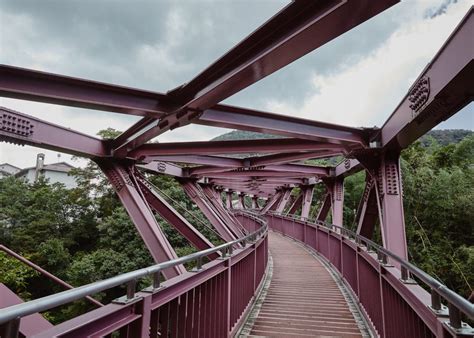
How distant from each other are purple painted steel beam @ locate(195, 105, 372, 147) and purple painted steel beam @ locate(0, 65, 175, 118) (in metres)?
0.82

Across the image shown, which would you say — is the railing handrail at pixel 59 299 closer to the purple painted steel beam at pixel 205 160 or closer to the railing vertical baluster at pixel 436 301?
the railing vertical baluster at pixel 436 301

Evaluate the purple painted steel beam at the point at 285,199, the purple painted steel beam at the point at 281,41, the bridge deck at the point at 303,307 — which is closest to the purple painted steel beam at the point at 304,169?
the bridge deck at the point at 303,307

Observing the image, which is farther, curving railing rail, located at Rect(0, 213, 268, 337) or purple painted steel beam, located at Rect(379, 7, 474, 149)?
purple painted steel beam, located at Rect(379, 7, 474, 149)

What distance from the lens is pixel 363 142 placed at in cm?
674

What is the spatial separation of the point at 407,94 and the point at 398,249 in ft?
10.5

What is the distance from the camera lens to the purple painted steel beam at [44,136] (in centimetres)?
512

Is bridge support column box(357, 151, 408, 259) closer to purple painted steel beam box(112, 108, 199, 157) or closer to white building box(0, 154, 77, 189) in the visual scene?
purple painted steel beam box(112, 108, 199, 157)

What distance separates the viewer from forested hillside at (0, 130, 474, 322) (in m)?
13.8

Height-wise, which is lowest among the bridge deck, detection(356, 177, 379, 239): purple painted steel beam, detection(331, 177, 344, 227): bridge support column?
the bridge deck

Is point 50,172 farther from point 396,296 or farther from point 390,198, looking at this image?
point 396,296

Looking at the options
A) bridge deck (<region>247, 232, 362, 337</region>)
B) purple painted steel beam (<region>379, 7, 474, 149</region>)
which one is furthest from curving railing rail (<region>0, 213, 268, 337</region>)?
purple painted steel beam (<region>379, 7, 474, 149</region>)

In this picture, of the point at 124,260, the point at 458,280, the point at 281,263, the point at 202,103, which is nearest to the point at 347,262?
the point at 281,263

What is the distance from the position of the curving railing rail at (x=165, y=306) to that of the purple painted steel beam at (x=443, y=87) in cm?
319

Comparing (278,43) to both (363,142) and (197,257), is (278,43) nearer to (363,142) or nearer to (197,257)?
(197,257)
